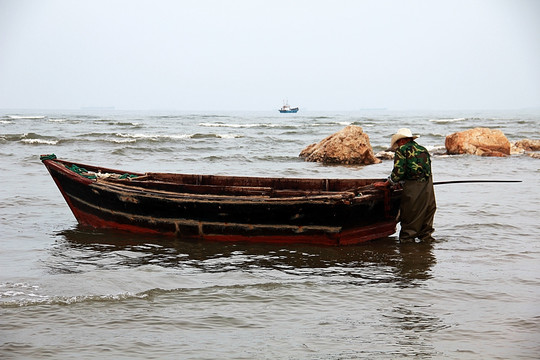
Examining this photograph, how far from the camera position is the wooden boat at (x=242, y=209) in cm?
809

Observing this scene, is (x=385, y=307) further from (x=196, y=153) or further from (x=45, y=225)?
(x=196, y=153)

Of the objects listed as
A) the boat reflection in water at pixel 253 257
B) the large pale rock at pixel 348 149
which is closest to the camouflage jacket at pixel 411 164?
the boat reflection in water at pixel 253 257

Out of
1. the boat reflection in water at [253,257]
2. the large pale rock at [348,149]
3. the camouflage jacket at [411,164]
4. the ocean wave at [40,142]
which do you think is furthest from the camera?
the ocean wave at [40,142]

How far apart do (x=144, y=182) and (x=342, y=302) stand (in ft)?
15.4

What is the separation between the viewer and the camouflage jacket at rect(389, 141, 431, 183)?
7.86m

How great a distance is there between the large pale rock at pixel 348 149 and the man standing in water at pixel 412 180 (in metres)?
11.4

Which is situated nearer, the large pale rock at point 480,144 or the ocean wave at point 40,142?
the large pale rock at point 480,144

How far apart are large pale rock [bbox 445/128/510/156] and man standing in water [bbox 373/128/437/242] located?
15468 millimetres

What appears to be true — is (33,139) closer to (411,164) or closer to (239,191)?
(239,191)

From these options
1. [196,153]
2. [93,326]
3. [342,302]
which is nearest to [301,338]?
[342,302]

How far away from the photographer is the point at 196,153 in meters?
26.2

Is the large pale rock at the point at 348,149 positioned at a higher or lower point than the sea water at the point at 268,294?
higher

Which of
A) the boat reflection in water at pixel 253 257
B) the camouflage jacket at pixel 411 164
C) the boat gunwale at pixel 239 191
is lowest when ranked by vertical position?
the boat reflection in water at pixel 253 257

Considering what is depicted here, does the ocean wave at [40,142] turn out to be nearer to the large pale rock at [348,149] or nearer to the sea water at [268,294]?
the large pale rock at [348,149]
